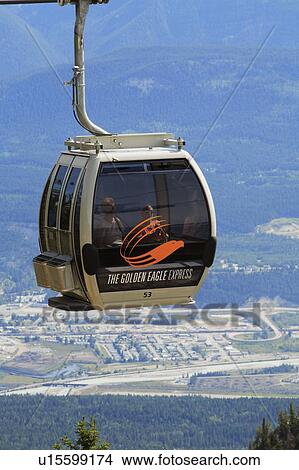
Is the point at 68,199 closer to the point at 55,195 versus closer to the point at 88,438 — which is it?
the point at 55,195

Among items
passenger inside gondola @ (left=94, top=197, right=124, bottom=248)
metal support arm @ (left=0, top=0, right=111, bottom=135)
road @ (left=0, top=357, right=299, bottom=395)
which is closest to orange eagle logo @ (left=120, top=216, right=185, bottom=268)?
passenger inside gondola @ (left=94, top=197, right=124, bottom=248)

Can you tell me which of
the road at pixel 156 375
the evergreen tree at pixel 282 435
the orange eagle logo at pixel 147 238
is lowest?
the orange eagle logo at pixel 147 238

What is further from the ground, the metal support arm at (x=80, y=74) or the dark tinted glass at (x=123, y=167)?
the metal support arm at (x=80, y=74)

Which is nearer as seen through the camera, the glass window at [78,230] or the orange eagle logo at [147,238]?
the glass window at [78,230]

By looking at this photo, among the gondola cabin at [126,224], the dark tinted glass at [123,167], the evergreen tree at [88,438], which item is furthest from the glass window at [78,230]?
the evergreen tree at [88,438]

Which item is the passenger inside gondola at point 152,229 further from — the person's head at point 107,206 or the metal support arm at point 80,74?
the metal support arm at point 80,74

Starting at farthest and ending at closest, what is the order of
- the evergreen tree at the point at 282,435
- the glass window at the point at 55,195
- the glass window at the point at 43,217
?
the evergreen tree at the point at 282,435
the glass window at the point at 43,217
the glass window at the point at 55,195

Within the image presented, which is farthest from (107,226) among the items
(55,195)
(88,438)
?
(88,438)
